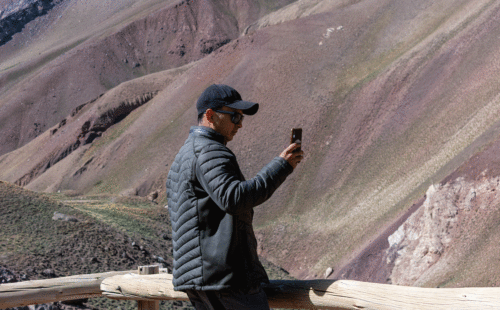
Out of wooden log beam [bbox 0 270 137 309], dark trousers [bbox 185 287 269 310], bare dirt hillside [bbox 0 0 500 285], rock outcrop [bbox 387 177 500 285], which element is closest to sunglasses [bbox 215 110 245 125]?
dark trousers [bbox 185 287 269 310]

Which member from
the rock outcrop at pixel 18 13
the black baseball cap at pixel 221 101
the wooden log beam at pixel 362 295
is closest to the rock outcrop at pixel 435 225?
the wooden log beam at pixel 362 295

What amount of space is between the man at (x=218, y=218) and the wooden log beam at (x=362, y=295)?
47 centimetres

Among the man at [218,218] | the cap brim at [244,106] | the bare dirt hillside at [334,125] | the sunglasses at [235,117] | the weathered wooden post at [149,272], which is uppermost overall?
the cap brim at [244,106]

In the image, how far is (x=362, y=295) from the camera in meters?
3.65

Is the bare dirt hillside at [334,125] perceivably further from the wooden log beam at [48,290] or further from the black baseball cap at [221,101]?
→ the black baseball cap at [221,101]

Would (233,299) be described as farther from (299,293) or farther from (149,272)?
(149,272)

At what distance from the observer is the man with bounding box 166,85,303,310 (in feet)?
10.9

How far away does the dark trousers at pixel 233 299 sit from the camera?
136 inches

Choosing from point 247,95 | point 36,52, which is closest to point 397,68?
point 247,95

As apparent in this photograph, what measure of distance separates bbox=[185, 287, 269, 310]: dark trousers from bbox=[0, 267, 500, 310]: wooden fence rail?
478 mm

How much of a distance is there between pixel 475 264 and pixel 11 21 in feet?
357

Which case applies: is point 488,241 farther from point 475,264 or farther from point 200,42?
point 200,42

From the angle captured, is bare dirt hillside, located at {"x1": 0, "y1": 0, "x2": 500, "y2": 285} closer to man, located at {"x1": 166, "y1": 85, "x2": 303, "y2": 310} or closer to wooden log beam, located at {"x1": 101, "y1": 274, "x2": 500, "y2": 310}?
wooden log beam, located at {"x1": 101, "y1": 274, "x2": 500, "y2": 310}

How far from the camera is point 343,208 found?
22.6m
